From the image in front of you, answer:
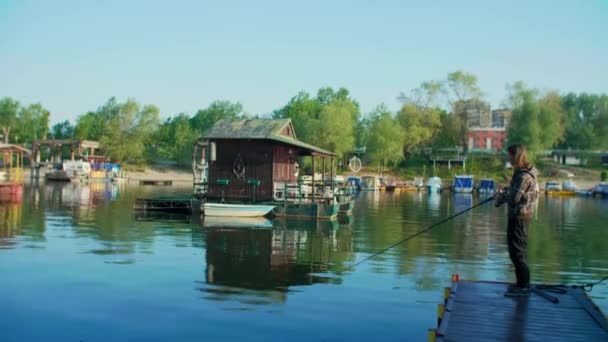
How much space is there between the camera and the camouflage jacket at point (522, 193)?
950cm

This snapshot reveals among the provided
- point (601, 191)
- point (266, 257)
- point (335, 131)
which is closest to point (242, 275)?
point (266, 257)

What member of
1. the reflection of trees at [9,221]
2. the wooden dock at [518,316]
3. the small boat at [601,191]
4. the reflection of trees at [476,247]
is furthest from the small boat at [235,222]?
the small boat at [601,191]

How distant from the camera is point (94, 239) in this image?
20641mm

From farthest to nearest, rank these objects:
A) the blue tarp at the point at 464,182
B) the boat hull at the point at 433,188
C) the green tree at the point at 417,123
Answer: the green tree at the point at 417,123 < the boat hull at the point at 433,188 < the blue tarp at the point at 464,182

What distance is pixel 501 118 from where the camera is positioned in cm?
10881

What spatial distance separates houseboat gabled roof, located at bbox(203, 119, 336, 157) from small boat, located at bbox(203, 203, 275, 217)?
3432 mm

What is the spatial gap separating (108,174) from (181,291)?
73070mm

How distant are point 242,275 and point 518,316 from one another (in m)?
7.79

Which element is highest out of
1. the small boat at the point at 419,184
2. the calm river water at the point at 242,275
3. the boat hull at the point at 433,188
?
the small boat at the point at 419,184

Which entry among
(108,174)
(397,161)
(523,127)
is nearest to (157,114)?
(108,174)

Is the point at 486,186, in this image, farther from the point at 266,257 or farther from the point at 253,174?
the point at 266,257

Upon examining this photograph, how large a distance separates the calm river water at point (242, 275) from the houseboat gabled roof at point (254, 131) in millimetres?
4660

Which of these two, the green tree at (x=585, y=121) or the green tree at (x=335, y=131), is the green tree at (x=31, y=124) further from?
the green tree at (x=585, y=121)

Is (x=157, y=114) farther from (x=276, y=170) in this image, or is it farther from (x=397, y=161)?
(x=276, y=170)
